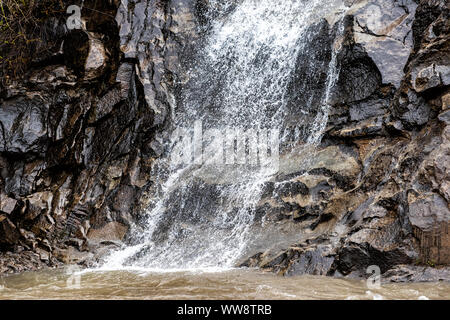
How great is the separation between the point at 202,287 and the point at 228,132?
369 centimetres

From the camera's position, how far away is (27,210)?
7.45m

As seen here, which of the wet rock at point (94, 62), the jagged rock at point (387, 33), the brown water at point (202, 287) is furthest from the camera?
the wet rock at point (94, 62)

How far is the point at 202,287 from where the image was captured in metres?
4.51

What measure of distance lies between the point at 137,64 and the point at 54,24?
2362 mm

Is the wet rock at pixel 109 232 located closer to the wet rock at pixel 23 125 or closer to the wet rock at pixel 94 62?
the wet rock at pixel 23 125

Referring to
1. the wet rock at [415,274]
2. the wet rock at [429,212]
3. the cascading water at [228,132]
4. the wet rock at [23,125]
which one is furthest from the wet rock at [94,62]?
Answer: the wet rock at [415,274]

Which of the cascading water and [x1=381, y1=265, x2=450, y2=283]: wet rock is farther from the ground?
the cascading water

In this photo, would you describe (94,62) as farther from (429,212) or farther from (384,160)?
(429,212)

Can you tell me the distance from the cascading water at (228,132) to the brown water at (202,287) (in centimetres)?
72

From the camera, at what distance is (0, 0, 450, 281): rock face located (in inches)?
190

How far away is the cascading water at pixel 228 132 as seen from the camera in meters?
6.45

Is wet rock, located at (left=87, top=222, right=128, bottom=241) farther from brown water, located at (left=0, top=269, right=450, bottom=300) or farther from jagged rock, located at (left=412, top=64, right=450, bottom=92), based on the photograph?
jagged rock, located at (left=412, top=64, right=450, bottom=92)

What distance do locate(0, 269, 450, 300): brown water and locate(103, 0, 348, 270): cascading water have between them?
0.72 m

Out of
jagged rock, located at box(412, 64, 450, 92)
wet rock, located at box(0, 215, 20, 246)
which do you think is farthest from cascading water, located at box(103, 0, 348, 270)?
wet rock, located at box(0, 215, 20, 246)
